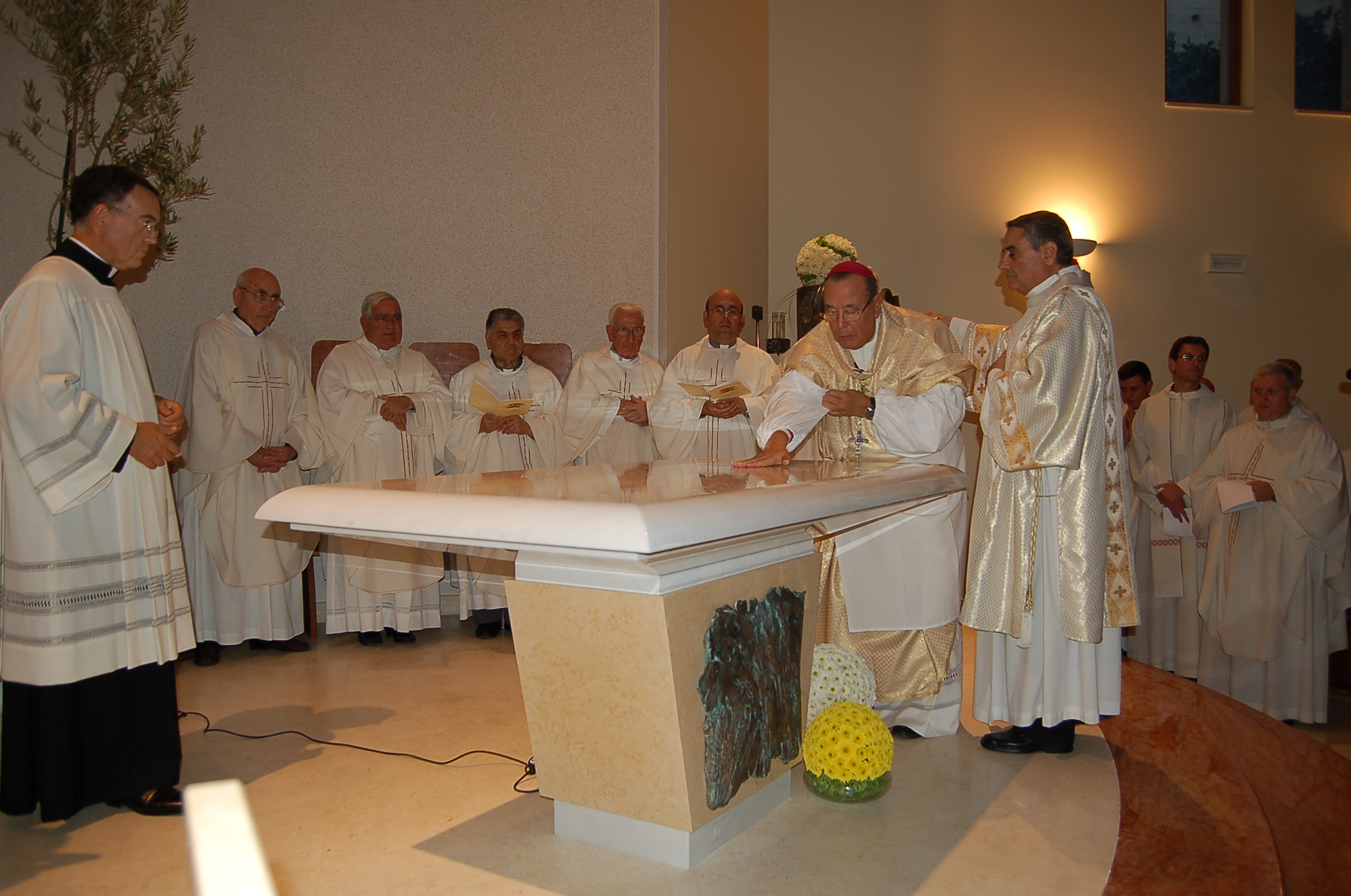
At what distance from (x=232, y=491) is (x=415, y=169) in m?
2.68

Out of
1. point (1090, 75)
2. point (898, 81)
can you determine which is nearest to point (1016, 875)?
point (898, 81)

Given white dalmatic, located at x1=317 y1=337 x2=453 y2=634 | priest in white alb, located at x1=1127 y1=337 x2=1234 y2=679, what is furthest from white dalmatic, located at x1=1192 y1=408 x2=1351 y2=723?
white dalmatic, located at x1=317 y1=337 x2=453 y2=634

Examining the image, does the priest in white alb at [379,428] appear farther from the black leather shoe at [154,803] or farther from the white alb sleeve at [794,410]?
the white alb sleeve at [794,410]

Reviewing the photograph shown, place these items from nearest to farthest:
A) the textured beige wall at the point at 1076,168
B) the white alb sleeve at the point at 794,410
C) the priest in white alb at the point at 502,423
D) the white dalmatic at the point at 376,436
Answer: the white alb sleeve at the point at 794,410
the white dalmatic at the point at 376,436
the priest in white alb at the point at 502,423
the textured beige wall at the point at 1076,168

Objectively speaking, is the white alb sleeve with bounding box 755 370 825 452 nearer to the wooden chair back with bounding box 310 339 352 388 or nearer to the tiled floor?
the tiled floor

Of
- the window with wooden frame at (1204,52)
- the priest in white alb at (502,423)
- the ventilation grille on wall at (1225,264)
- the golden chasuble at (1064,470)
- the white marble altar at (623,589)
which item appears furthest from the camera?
the window with wooden frame at (1204,52)

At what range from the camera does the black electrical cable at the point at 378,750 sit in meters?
3.28

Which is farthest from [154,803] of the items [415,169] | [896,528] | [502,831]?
[415,169]

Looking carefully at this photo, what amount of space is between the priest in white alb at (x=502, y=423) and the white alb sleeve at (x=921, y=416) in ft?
8.85

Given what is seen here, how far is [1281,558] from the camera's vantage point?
543 centimetres

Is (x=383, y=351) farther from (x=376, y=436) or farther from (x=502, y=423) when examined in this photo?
(x=502, y=423)

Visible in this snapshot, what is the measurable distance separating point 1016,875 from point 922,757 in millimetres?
965

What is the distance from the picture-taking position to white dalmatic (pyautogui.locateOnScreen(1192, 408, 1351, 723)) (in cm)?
534

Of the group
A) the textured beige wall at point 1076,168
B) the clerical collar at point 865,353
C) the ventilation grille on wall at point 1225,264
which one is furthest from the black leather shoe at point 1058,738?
the ventilation grille on wall at point 1225,264
